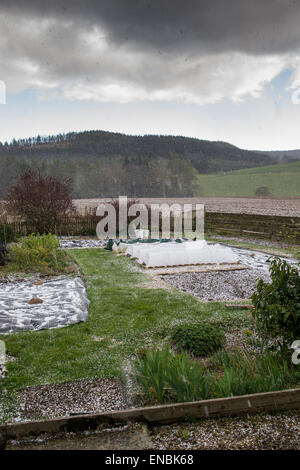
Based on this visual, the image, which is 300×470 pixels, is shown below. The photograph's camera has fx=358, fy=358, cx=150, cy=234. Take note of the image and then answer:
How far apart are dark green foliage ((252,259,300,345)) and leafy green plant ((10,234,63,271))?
698 cm

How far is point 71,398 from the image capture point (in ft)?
11.8

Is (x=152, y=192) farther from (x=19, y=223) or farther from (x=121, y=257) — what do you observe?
(x=121, y=257)

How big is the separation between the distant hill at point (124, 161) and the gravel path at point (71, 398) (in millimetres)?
60036

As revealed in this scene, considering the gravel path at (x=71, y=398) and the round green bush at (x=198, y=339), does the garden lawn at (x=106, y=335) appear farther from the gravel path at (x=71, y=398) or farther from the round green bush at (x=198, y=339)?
the round green bush at (x=198, y=339)

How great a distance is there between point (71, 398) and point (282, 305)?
2362 millimetres

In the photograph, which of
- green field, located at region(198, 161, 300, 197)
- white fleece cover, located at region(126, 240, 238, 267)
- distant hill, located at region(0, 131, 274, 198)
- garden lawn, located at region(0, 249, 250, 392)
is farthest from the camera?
distant hill, located at region(0, 131, 274, 198)

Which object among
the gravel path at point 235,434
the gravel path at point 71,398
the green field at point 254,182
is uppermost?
the green field at point 254,182

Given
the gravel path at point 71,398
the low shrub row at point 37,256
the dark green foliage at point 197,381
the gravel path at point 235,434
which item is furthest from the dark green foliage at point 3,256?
the gravel path at point 235,434

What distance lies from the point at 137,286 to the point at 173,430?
5.61 meters

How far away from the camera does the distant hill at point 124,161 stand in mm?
68188

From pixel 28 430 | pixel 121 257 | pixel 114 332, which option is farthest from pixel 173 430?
pixel 121 257

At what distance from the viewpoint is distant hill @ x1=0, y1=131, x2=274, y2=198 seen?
68.2m

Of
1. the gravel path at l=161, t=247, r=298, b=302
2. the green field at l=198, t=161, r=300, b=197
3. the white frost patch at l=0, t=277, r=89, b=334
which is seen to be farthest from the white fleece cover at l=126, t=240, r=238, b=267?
the green field at l=198, t=161, r=300, b=197
